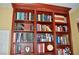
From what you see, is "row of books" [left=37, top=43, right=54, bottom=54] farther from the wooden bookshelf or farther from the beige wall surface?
the beige wall surface

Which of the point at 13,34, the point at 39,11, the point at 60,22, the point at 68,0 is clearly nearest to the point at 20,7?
the point at 39,11

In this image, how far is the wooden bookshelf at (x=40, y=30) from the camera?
1.48 m

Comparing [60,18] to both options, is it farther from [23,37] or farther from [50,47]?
[23,37]

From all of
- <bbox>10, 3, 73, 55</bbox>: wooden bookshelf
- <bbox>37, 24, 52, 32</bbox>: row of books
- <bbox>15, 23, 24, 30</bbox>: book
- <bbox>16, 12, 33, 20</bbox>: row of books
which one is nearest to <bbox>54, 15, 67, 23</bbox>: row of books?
<bbox>10, 3, 73, 55</bbox>: wooden bookshelf

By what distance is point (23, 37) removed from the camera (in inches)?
58.9

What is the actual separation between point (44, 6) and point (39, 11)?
0.31 feet

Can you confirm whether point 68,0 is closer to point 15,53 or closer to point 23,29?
point 23,29

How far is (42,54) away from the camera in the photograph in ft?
4.84

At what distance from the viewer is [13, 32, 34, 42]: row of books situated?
1.48 meters

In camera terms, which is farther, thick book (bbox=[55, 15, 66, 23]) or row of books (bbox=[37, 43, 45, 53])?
thick book (bbox=[55, 15, 66, 23])

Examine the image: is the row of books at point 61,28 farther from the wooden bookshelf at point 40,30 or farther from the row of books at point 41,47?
the row of books at point 41,47

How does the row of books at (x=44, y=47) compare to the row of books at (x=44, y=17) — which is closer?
the row of books at (x=44, y=47)

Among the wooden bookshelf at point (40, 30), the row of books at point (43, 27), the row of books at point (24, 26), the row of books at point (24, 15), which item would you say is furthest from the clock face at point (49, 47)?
the row of books at point (24, 15)
